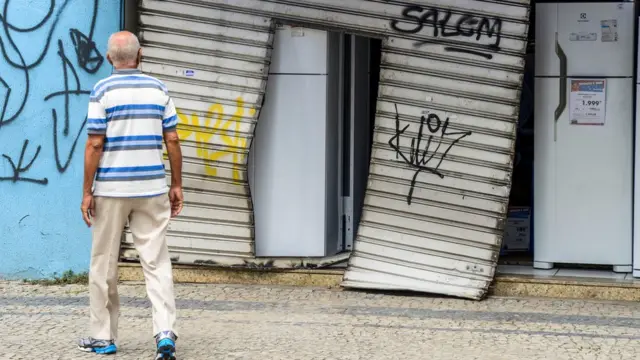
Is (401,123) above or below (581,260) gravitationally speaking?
above

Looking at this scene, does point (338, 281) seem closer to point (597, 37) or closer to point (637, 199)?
point (637, 199)

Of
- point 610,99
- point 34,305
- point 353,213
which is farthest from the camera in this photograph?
point 353,213

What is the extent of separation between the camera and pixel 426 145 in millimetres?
9141

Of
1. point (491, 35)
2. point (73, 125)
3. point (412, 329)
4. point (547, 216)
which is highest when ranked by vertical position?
point (491, 35)

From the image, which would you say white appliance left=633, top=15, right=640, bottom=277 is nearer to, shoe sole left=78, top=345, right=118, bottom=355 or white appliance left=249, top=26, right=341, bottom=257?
white appliance left=249, top=26, right=341, bottom=257

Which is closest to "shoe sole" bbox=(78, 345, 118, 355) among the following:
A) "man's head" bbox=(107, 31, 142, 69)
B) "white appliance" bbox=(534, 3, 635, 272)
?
"man's head" bbox=(107, 31, 142, 69)

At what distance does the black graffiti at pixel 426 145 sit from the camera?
29.9 feet

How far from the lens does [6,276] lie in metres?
9.51

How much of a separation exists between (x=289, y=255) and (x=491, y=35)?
7.35 ft

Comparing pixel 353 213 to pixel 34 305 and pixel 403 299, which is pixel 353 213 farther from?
pixel 34 305

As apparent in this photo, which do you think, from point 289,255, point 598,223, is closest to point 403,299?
point 289,255

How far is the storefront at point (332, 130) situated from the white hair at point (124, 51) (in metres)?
2.45

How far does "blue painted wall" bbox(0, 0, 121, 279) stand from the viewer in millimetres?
9352

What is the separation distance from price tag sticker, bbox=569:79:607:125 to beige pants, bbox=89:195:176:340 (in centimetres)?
373
